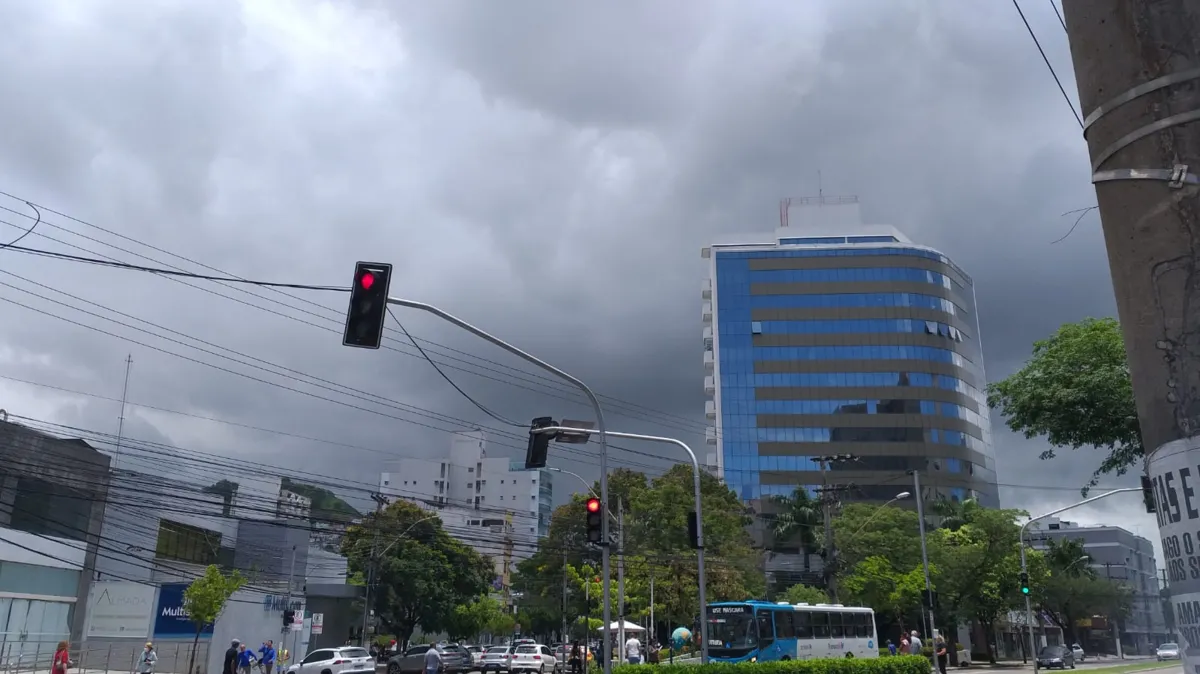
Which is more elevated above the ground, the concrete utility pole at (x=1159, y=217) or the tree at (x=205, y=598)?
the concrete utility pole at (x=1159, y=217)

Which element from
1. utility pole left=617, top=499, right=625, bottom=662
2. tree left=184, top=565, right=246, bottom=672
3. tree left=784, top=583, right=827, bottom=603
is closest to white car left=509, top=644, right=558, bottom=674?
utility pole left=617, top=499, right=625, bottom=662

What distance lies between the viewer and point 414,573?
60.5 meters

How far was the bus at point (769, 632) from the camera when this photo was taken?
3253cm

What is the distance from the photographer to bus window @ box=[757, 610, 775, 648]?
32.6m

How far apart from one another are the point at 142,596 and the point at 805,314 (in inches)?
2332

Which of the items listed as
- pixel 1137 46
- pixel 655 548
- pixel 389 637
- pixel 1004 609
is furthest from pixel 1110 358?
pixel 389 637

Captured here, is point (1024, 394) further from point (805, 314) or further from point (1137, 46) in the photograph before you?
point (805, 314)

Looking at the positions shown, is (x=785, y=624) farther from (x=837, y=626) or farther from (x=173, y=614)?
(x=173, y=614)

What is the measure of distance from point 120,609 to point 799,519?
42731mm

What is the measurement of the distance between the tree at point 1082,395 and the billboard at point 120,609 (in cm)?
3908

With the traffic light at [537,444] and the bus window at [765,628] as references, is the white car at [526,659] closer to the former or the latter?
the bus window at [765,628]

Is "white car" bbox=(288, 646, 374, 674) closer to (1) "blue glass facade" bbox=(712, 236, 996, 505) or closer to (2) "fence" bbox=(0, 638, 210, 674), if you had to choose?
(2) "fence" bbox=(0, 638, 210, 674)

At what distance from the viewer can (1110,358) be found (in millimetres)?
18578

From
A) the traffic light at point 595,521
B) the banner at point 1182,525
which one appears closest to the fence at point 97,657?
the traffic light at point 595,521
